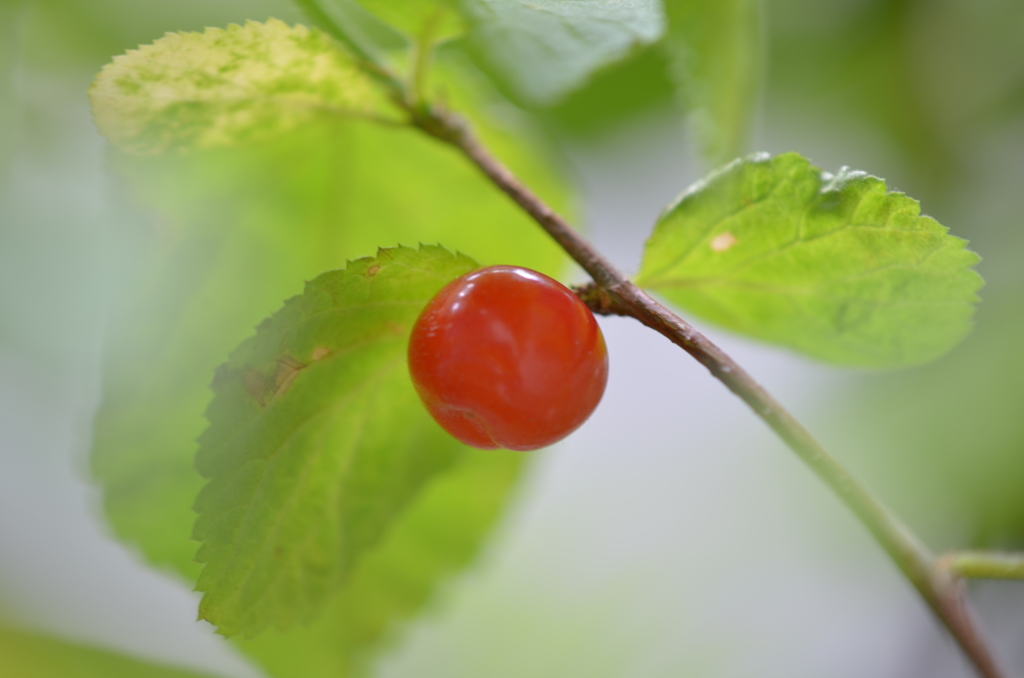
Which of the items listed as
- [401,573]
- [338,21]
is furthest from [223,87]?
[401,573]

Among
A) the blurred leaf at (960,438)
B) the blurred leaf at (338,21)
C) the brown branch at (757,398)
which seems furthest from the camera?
the blurred leaf at (960,438)

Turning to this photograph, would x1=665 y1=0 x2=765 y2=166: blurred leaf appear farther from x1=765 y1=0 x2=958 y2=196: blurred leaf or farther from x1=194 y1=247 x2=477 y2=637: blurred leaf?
x1=765 y1=0 x2=958 y2=196: blurred leaf

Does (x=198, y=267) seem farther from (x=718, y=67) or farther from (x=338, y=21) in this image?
(x=718, y=67)

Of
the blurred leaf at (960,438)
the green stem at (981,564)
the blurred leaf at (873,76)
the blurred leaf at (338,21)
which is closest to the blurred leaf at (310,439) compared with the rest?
the blurred leaf at (338,21)

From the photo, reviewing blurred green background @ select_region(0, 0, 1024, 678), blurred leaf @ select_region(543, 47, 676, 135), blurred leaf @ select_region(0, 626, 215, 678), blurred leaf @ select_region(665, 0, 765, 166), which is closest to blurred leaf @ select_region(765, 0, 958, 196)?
blurred green background @ select_region(0, 0, 1024, 678)

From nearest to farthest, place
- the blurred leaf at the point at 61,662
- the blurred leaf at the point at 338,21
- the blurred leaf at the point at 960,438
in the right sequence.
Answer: the blurred leaf at the point at 338,21 < the blurred leaf at the point at 61,662 < the blurred leaf at the point at 960,438

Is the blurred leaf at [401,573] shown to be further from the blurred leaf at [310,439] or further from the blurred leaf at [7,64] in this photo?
the blurred leaf at [7,64]

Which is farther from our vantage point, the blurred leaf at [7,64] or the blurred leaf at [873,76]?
the blurred leaf at [873,76]
